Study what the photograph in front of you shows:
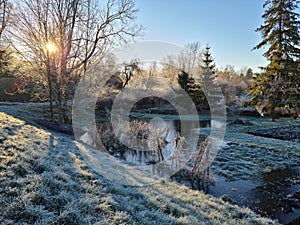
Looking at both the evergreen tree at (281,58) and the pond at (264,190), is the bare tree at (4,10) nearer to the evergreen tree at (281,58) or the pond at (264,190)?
the pond at (264,190)

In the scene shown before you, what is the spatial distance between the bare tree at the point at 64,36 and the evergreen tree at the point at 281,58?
10811 mm

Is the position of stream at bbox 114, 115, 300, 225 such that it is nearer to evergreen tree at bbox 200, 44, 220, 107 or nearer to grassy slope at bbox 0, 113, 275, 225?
grassy slope at bbox 0, 113, 275, 225

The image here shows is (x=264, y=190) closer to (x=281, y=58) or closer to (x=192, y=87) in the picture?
(x=281, y=58)

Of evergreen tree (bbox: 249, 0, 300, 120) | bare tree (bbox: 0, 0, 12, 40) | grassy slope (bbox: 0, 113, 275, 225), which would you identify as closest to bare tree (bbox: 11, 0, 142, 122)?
bare tree (bbox: 0, 0, 12, 40)

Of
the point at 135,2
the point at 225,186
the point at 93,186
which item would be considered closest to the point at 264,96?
the point at 135,2

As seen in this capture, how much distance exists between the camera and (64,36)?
10031 mm

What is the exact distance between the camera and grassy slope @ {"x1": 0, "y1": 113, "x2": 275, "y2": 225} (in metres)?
2.24

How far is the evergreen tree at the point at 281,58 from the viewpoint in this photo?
15815mm

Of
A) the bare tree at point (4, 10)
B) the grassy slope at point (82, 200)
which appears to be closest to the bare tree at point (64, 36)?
the bare tree at point (4, 10)

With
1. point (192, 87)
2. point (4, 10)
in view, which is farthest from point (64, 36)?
point (192, 87)

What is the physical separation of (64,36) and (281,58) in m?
15.3

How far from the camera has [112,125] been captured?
31.1 feet

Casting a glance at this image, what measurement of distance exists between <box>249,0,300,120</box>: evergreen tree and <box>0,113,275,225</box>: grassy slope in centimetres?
1475

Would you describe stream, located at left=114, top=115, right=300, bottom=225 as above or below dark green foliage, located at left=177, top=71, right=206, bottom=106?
below
